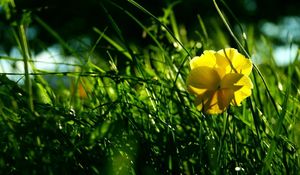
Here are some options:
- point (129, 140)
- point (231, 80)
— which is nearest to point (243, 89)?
point (231, 80)

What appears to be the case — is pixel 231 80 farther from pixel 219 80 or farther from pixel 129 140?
pixel 129 140

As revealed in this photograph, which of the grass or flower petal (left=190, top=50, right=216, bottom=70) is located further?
flower petal (left=190, top=50, right=216, bottom=70)

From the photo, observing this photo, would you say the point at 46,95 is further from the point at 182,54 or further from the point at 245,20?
the point at 245,20

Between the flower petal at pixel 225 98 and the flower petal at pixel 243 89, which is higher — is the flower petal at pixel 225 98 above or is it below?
below

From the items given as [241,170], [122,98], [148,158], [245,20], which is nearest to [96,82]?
[122,98]

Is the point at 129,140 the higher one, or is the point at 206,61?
the point at 206,61

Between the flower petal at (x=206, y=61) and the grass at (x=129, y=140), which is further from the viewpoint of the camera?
the flower petal at (x=206, y=61)
